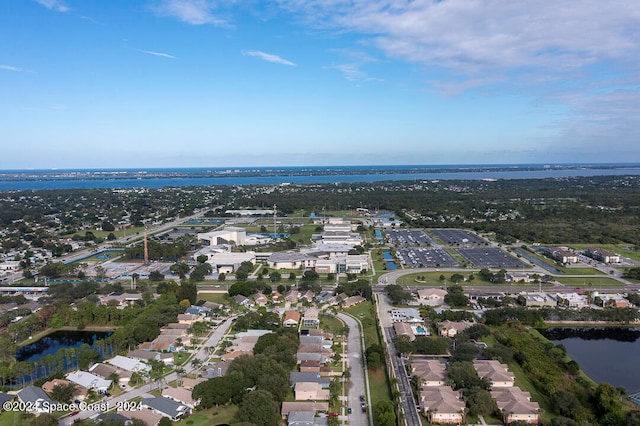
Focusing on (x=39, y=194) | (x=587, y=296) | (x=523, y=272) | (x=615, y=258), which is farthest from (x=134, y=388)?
(x=39, y=194)

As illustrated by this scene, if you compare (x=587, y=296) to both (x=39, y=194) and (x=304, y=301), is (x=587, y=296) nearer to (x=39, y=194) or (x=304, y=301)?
(x=304, y=301)

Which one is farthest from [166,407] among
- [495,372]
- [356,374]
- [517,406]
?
[495,372]

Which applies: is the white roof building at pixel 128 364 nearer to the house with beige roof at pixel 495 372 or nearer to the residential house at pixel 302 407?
the residential house at pixel 302 407

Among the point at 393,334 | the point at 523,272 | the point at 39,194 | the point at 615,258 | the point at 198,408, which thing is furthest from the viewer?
the point at 39,194

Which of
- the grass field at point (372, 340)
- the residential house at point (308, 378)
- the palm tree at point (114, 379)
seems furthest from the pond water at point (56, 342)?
the grass field at point (372, 340)

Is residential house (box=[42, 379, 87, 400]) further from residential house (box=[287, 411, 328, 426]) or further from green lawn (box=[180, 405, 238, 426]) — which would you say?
residential house (box=[287, 411, 328, 426])
